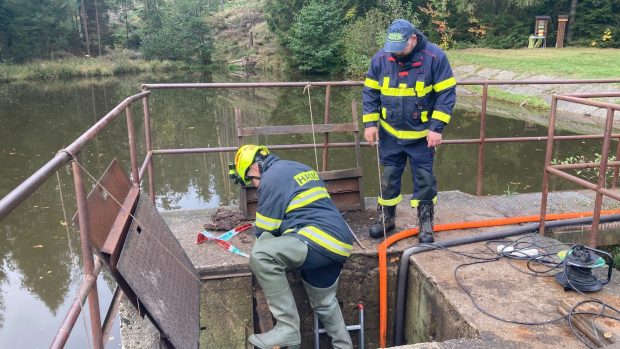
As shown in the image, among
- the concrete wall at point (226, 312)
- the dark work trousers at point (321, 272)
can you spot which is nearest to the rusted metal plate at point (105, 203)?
the concrete wall at point (226, 312)

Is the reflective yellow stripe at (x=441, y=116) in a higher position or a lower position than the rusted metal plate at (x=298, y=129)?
higher

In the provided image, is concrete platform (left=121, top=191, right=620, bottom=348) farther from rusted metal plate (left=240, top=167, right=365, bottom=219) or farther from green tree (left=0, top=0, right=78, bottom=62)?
green tree (left=0, top=0, right=78, bottom=62)

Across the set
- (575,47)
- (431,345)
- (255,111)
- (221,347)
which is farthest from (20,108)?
(575,47)

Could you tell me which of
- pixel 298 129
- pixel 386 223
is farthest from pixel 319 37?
pixel 386 223

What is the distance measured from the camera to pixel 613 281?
355 centimetres

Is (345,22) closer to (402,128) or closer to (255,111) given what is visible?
(255,111)

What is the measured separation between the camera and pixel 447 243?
4.15 metres

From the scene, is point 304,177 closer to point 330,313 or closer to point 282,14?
point 330,313

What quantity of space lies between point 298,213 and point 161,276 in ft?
3.03

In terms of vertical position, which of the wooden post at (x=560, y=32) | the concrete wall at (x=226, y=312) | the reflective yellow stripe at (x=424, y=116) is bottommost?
the concrete wall at (x=226, y=312)

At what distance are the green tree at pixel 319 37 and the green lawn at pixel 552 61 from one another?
797 cm

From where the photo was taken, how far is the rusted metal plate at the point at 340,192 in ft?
15.2

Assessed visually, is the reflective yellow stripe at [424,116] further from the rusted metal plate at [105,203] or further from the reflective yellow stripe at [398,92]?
the rusted metal plate at [105,203]

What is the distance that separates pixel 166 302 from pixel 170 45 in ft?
142
